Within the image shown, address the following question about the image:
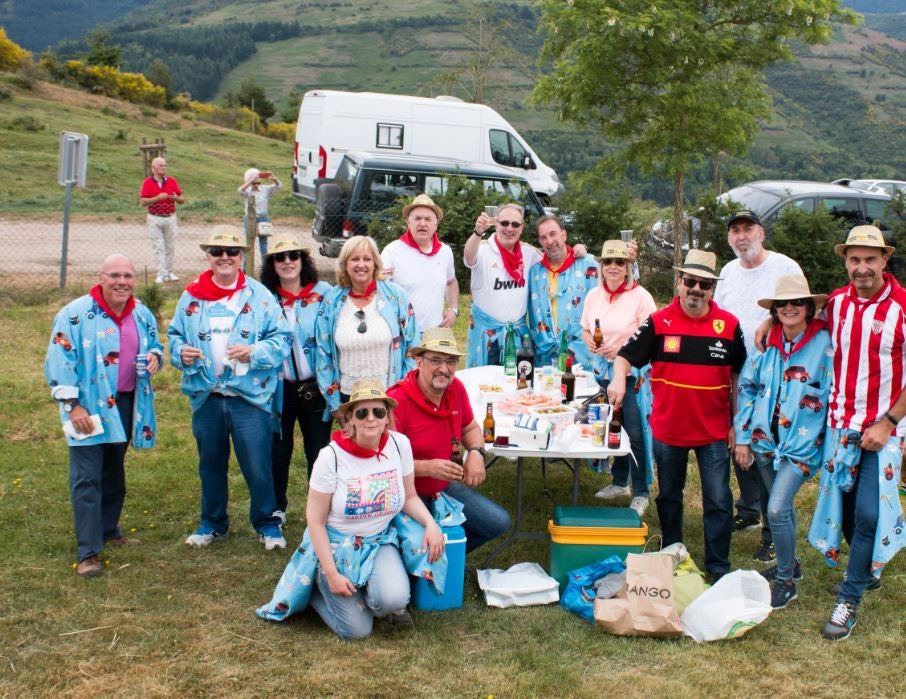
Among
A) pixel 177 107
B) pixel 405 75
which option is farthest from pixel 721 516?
pixel 405 75

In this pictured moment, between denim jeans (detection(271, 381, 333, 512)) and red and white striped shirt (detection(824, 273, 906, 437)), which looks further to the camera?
denim jeans (detection(271, 381, 333, 512))

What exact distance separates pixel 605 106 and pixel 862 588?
7290 millimetres

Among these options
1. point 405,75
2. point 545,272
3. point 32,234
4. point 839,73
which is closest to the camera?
point 545,272

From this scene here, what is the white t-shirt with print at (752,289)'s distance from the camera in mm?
5352

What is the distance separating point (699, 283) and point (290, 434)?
2588mm

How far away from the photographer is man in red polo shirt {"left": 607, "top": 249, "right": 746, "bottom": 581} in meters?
4.81

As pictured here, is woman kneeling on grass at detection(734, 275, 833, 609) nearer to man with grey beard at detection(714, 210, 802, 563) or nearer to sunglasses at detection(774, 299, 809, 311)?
sunglasses at detection(774, 299, 809, 311)

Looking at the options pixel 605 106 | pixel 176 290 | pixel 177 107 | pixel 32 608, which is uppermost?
pixel 177 107

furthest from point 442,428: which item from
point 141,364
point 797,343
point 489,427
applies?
point 797,343

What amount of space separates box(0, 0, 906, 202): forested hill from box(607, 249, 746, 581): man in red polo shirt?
7826 millimetres

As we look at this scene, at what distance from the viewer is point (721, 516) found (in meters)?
4.95

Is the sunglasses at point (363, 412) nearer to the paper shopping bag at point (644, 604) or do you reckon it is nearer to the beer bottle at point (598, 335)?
the paper shopping bag at point (644, 604)

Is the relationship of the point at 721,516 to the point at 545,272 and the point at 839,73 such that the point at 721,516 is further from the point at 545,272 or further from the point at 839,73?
the point at 839,73

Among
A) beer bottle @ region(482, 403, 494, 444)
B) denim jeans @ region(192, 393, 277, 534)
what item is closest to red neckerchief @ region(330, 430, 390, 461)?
beer bottle @ region(482, 403, 494, 444)
